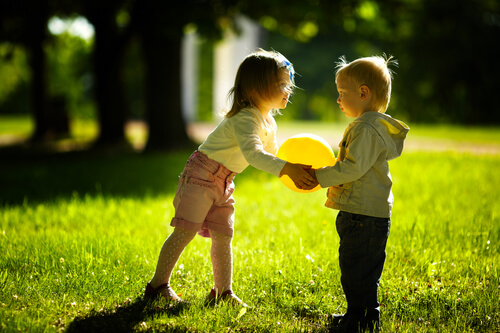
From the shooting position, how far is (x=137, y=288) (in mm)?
3678

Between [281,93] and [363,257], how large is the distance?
117 cm

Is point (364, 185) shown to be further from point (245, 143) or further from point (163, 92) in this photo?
point (163, 92)

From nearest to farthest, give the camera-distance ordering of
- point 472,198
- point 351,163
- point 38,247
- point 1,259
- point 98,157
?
point 351,163
point 1,259
point 38,247
point 472,198
point 98,157

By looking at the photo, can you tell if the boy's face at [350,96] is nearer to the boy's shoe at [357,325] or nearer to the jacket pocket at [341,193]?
the jacket pocket at [341,193]

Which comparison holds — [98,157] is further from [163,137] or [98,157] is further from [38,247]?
[38,247]

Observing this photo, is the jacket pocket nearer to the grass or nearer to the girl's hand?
the girl's hand

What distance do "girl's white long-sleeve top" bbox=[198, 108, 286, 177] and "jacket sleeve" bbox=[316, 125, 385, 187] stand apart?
34cm

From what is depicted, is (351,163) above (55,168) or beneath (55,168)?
above

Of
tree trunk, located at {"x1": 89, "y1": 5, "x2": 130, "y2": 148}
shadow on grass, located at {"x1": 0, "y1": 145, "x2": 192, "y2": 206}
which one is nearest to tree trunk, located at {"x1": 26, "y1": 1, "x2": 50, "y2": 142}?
tree trunk, located at {"x1": 89, "y1": 5, "x2": 130, "y2": 148}

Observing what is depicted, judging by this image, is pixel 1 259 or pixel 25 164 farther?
pixel 25 164

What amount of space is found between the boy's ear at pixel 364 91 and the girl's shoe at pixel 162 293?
1803 mm

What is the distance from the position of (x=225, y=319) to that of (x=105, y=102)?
13.7 m

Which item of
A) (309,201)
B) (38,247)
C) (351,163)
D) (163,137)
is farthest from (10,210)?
(163,137)

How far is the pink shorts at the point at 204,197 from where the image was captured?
3434 mm
